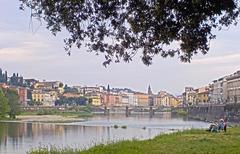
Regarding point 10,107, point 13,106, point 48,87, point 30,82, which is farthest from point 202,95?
point 10,107

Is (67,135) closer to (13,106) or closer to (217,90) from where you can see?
(13,106)

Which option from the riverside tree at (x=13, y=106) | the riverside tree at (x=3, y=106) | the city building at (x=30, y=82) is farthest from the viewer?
the city building at (x=30, y=82)

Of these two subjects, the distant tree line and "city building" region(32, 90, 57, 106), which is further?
"city building" region(32, 90, 57, 106)

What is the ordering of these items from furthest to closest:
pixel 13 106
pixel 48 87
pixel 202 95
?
pixel 48 87
pixel 202 95
pixel 13 106

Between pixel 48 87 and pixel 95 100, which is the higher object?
pixel 48 87

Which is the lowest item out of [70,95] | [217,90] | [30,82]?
[217,90]

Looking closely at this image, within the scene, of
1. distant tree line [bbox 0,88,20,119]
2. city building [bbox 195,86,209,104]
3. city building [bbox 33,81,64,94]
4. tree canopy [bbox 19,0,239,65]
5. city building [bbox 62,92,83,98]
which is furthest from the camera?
city building [bbox 33,81,64,94]

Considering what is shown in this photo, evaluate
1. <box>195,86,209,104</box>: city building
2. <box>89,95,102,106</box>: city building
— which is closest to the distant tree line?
<box>195,86,209,104</box>: city building

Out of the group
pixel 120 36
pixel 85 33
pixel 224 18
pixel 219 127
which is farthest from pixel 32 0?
pixel 219 127

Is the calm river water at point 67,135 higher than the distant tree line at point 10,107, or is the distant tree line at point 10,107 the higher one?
the distant tree line at point 10,107

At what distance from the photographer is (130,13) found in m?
9.60

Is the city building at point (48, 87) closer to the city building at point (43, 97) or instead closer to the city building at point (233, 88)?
the city building at point (43, 97)

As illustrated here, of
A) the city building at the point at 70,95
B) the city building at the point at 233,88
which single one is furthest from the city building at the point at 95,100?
the city building at the point at 233,88

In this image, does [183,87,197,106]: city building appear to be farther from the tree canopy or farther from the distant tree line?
the tree canopy
